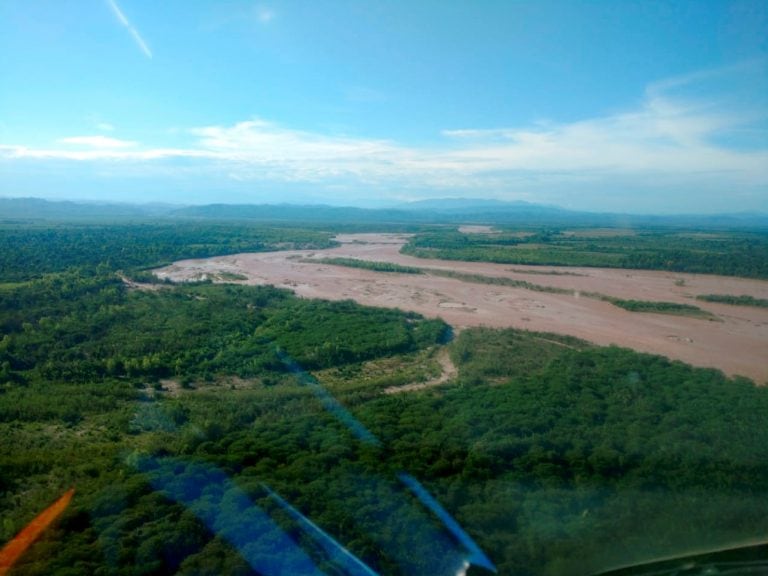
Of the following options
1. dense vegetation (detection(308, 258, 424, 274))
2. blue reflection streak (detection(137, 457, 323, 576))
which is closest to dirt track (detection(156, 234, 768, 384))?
dense vegetation (detection(308, 258, 424, 274))

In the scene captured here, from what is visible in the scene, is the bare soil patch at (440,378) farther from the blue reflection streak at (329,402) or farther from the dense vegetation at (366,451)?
the blue reflection streak at (329,402)

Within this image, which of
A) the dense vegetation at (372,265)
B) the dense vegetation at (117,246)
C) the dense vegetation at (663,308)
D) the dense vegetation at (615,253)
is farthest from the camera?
the dense vegetation at (615,253)

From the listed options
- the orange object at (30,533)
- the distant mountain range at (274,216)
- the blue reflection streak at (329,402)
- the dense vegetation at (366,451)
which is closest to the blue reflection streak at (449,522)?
the dense vegetation at (366,451)

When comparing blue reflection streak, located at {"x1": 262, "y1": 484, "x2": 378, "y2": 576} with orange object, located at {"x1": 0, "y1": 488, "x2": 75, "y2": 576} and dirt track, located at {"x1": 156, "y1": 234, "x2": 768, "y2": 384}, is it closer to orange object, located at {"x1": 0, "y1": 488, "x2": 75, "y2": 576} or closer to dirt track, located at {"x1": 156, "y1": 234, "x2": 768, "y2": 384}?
orange object, located at {"x1": 0, "y1": 488, "x2": 75, "y2": 576}

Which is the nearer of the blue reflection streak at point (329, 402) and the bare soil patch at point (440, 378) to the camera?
the blue reflection streak at point (329, 402)

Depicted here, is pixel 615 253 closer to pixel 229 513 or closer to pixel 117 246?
pixel 117 246

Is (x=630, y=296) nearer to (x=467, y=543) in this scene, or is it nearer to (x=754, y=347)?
(x=754, y=347)

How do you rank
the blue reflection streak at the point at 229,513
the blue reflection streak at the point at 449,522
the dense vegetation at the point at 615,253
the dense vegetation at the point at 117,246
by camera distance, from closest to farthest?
the blue reflection streak at the point at 229,513 → the blue reflection streak at the point at 449,522 → the dense vegetation at the point at 117,246 → the dense vegetation at the point at 615,253

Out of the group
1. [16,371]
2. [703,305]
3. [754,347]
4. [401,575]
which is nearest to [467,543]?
[401,575]

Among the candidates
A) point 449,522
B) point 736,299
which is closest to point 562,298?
point 736,299
